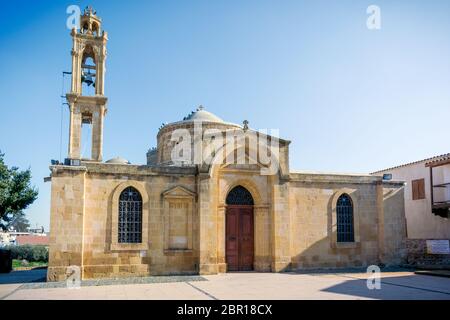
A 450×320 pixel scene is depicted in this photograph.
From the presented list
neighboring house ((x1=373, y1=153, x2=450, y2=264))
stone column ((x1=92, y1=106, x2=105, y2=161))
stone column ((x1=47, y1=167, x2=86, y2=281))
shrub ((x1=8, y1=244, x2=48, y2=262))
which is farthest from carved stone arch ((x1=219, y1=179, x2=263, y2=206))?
shrub ((x1=8, y1=244, x2=48, y2=262))

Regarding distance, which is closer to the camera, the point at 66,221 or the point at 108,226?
the point at 66,221

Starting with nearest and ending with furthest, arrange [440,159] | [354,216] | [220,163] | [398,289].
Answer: [398,289]
[220,163]
[354,216]
[440,159]

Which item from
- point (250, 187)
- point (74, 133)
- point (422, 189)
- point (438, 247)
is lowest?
point (438, 247)

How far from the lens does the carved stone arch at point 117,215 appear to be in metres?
14.8

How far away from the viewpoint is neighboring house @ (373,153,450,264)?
20.2m

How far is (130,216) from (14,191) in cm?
1258

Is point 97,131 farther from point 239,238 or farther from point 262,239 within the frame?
point 262,239

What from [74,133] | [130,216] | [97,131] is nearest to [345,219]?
[130,216]

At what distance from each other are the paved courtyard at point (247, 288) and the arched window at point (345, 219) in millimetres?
2720

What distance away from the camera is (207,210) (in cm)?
1558

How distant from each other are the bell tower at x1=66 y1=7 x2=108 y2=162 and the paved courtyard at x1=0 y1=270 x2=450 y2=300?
6.25 m

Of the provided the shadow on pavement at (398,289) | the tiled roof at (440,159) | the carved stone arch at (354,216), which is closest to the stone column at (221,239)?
the carved stone arch at (354,216)

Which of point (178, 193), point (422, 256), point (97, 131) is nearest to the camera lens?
point (178, 193)

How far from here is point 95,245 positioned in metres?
14.6
